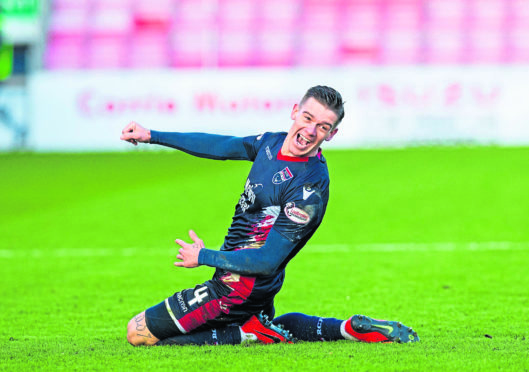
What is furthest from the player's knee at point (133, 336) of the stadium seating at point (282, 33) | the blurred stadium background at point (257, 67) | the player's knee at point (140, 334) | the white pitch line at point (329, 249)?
the stadium seating at point (282, 33)

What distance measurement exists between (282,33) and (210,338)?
21.5m

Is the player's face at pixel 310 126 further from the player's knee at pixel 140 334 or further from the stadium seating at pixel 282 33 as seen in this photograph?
the stadium seating at pixel 282 33

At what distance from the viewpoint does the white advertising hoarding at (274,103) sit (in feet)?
65.3

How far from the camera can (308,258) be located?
368 inches

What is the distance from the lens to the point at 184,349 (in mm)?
4879

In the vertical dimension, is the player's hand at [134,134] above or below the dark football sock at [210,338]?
above

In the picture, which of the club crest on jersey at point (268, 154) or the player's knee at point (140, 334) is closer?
the club crest on jersey at point (268, 154)

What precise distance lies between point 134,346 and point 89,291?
2.70 metres

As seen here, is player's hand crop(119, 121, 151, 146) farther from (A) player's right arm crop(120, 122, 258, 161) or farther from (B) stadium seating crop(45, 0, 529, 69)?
(B) stadium seating crop(45, 0, 529, 69)

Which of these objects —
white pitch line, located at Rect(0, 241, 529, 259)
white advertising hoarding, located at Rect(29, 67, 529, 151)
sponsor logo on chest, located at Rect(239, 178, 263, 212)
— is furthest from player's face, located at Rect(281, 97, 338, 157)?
white advertising hoarding, located at Rect(29, 67, 529, 151)

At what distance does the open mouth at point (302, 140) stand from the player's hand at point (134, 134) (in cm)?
90

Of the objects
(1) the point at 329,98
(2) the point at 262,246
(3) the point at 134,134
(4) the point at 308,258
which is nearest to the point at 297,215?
(2) the point at 262,246

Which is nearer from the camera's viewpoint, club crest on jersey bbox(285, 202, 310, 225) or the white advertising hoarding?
club crest on jersey bbox(285, 202, 310, 225)

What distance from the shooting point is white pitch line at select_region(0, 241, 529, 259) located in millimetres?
9758
